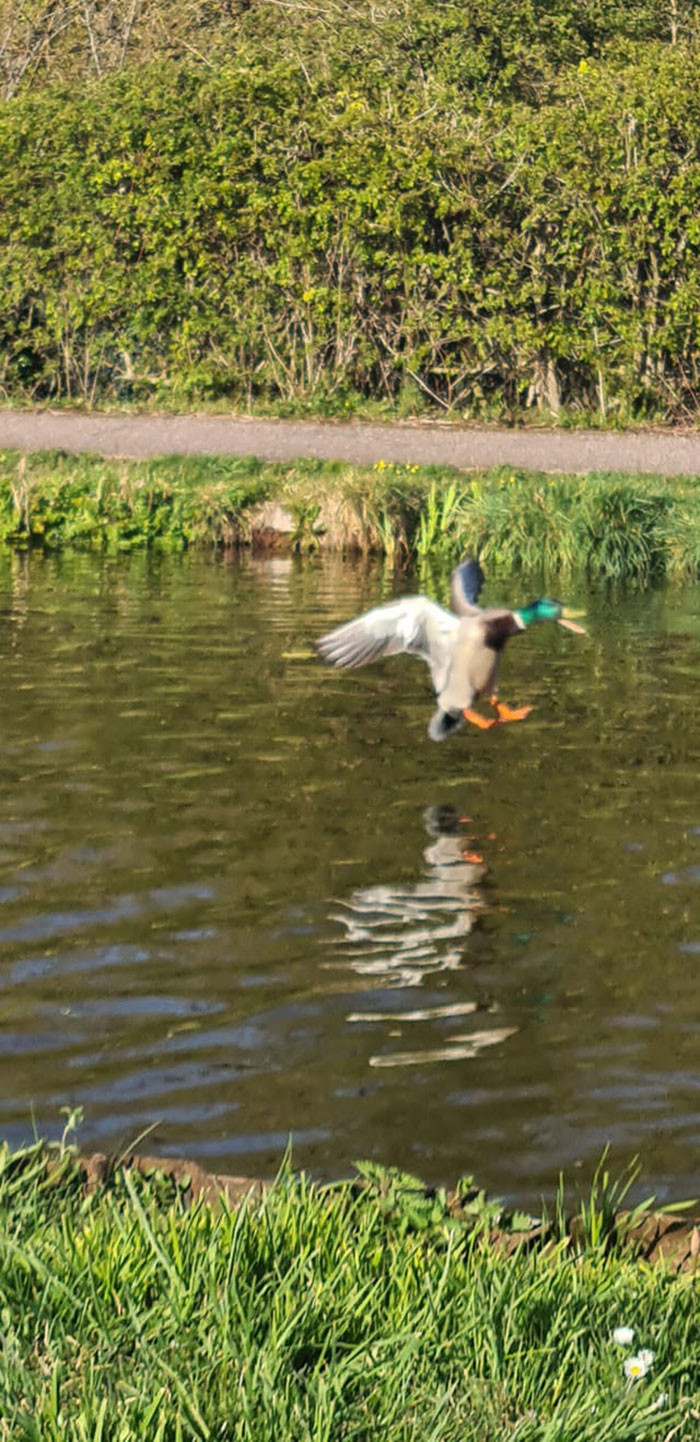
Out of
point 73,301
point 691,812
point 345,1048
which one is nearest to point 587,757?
point 691,812

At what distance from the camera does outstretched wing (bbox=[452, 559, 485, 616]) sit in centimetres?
693

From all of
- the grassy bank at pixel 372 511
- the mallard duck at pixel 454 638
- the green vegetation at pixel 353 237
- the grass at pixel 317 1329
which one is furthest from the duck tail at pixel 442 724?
the green vegetation at pixel 353 237

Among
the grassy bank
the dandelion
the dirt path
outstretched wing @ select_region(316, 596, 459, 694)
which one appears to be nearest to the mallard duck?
outstretched wing @ select_region(316, 596, 459, 694)

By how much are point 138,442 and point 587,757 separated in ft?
35.7

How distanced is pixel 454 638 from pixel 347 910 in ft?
3.34

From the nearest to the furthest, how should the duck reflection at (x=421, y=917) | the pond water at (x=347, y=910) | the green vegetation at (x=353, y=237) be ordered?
the pond water at (x=347, y=910), the duck reflection at (x=421, y=917), the green vegetation at (x=353, y=237)

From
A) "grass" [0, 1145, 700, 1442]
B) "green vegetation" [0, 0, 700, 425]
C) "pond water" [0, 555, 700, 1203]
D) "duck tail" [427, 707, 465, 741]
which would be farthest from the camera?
"green vegetation" [0, 0, 700, 425]

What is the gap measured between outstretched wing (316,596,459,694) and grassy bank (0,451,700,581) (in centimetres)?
686

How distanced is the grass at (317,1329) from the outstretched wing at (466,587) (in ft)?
10.8

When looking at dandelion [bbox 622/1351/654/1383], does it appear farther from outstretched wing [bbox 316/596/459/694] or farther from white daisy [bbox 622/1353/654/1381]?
outstretched wing [bbox 316/596/459/694]

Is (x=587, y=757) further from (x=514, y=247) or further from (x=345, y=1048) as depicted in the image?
(x=514, y=247)

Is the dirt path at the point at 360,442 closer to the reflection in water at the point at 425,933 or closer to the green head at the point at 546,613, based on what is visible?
the reflection in water at the point at 425,933

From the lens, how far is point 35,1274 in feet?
11.6

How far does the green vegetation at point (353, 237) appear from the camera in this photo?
1933cm
